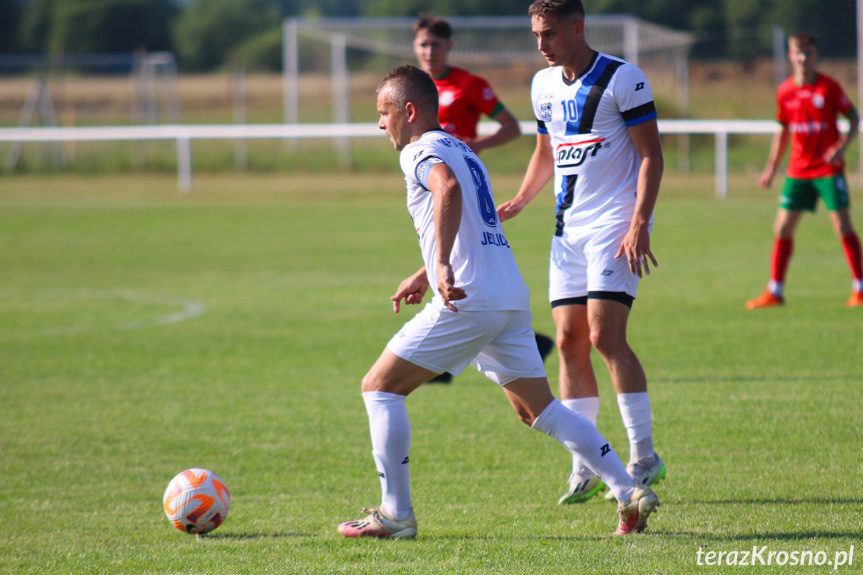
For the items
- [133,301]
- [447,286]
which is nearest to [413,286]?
[447,286]

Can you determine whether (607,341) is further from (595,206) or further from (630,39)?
(630,39)

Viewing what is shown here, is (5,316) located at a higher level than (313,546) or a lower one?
lower

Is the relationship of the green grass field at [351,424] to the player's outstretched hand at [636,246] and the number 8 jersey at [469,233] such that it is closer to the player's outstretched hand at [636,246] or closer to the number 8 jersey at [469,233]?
the number 8 jersey at [469,233]

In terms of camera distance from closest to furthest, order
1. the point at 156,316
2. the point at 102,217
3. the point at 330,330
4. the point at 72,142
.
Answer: the point at 330,330 → the point at 156,316 → the point at 102,217 → the point at 72,142

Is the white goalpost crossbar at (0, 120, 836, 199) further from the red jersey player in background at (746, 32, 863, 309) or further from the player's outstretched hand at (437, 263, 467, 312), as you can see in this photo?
the player's outstretched hand at (437, 263, 467, 312)

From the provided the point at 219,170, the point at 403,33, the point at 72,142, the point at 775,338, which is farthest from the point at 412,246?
the point at 72,142

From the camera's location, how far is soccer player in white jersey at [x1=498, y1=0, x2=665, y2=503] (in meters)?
4.59

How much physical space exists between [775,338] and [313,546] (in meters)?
5.58

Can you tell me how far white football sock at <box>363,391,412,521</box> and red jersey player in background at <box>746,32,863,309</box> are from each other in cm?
673

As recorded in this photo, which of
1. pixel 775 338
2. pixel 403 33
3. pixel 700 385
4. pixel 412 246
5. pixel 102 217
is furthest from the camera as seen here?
pixel 403 33

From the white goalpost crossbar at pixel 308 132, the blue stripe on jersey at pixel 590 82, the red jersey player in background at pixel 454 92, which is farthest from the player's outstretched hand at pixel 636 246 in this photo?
the white goalpost crossbar at pixel 308 132

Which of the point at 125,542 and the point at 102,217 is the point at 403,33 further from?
the point at 125,542

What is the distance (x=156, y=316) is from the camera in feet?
35.0

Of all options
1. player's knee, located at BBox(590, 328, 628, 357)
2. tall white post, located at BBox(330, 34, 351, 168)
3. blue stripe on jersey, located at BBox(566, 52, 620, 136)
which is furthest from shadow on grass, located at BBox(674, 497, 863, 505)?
tall white post, located at BBox(330, 34, 351, 168)
